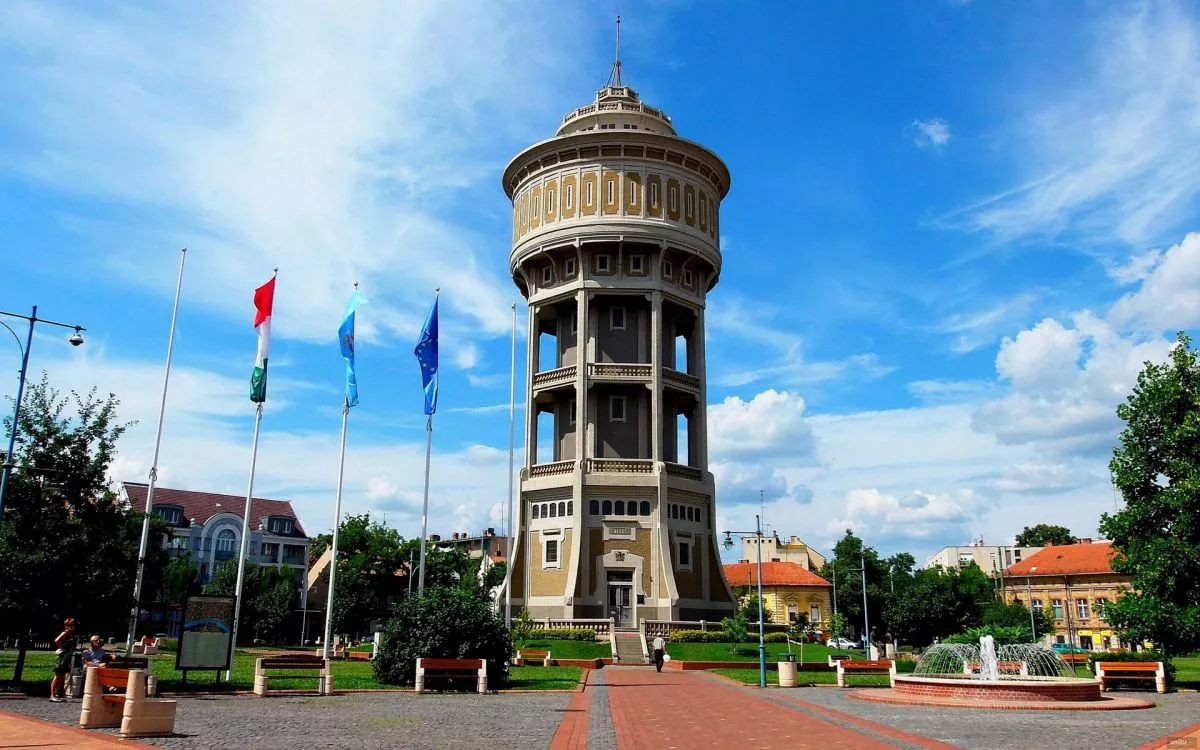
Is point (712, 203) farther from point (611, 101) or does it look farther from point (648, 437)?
point (648, 437)

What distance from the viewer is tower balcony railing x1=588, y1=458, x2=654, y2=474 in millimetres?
54766

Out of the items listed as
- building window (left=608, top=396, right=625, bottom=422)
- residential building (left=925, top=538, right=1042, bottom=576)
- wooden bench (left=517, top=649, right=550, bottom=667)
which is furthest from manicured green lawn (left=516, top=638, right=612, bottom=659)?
residential building (left=925, top=538, right=1042, bottom=576)

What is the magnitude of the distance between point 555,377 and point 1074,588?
210ft

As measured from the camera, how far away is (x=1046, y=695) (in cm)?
2405

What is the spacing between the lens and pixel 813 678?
3478 cm

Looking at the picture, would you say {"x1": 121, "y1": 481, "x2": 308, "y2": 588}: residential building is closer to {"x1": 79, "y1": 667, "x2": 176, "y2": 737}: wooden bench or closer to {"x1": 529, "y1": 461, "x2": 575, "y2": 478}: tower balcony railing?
{"x1": 529, "y1": 461, "x2": 575, "y2": 478}: tower balcony railing

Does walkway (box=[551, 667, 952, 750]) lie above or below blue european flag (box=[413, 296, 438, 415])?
below

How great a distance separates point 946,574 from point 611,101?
189 ft

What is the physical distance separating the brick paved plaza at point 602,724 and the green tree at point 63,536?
332 cm

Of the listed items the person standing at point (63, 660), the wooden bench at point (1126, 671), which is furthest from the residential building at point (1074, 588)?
the person standing at point (63, 660)

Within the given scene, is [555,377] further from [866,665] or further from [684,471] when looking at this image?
[866,665]

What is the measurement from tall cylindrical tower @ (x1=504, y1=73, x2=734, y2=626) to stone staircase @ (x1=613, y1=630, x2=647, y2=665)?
4324 millimetres

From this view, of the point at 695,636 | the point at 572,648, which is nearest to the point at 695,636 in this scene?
the point at 695,636

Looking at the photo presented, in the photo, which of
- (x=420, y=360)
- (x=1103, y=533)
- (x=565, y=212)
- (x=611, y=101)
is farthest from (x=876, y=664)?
(x=611, y=101)
